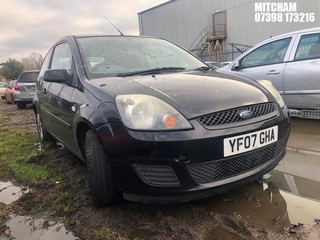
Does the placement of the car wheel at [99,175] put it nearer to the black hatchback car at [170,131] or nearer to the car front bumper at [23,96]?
the black hatchback car at [170,131]

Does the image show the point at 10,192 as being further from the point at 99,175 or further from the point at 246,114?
the point at 246,114

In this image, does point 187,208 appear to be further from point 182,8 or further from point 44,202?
point 182,8

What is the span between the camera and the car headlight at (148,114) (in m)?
2.22

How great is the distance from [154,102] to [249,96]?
75cm

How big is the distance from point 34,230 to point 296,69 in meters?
4.23

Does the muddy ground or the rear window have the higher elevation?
the rear window

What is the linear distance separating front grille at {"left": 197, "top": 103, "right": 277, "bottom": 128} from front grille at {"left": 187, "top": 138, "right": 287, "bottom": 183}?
0.80 ft

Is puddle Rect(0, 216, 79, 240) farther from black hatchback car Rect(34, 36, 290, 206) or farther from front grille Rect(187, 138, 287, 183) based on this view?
front grille Rect(187, 138, 287, 183)

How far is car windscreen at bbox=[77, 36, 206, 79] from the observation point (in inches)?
123

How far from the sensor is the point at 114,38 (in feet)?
12.0

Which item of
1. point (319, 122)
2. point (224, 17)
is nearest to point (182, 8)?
point (224, 17)

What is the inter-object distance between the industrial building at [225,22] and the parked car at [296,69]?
62.7ft

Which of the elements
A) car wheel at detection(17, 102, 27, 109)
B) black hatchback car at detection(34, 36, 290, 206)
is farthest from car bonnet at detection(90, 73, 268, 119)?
car wheel at detection(17, 102, 27, 109)

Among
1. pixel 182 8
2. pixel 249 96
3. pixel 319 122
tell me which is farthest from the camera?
pixel 182 8
